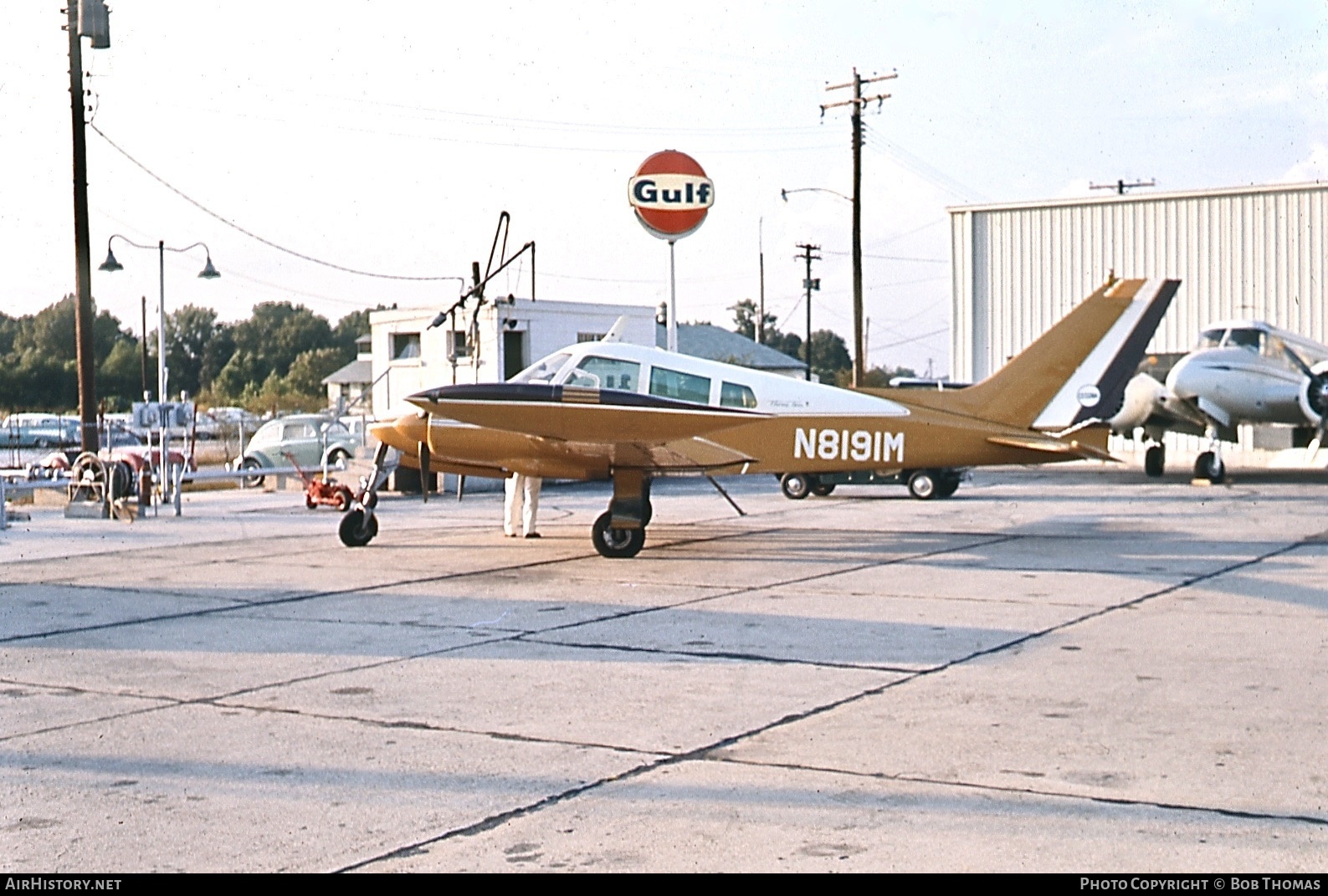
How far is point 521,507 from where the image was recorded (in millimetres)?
18016

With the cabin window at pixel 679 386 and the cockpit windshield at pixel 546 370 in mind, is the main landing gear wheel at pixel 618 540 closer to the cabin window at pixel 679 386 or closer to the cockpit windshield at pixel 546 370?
the cabin window at pixel 679 386

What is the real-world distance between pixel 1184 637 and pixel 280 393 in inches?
3122

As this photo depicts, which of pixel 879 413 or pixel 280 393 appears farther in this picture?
pixel 280 393

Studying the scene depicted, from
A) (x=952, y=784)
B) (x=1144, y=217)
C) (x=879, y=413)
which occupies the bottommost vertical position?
(x=952, y=784)

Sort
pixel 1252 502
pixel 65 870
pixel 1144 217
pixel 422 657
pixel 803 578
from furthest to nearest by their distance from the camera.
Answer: pixel 1144 217 < pixel 1252 502 < pixel 803 578 < pixel 422 657 < pixel 65 870

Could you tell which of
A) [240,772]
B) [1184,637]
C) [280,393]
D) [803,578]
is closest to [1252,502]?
[803,578]

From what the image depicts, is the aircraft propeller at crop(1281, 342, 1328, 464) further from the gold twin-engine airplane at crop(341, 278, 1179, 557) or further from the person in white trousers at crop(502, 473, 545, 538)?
the person in white trousers at crop(502, 473, 545, 538)

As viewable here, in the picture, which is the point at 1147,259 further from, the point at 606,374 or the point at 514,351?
the point at 606,374

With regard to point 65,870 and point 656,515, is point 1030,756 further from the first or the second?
point 656,515

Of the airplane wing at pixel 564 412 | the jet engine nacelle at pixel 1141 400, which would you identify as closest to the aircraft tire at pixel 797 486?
the jet engine nacelle at pixel 1141 400

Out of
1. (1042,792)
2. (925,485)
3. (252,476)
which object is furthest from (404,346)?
(1042,792)

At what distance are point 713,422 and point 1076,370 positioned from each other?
4.84 m

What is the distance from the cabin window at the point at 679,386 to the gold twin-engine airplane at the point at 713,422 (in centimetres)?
1

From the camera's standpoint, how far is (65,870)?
203 inches
